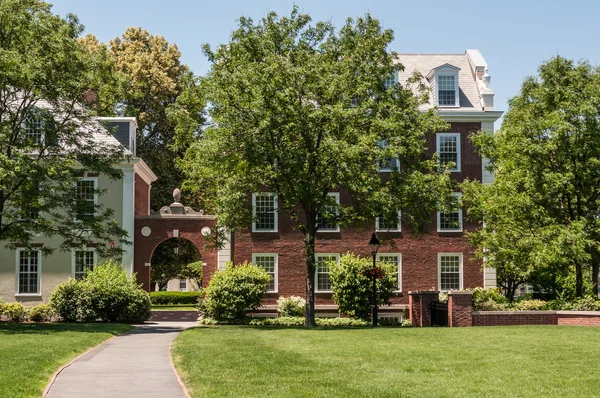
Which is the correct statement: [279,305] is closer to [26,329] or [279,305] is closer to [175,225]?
[175,225]

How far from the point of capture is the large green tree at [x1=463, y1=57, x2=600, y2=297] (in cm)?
2975

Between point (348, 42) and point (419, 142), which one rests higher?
point (348, 42)

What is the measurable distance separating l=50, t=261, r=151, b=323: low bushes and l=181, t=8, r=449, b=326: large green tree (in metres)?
5.04

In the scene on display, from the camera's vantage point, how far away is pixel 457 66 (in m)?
42.5

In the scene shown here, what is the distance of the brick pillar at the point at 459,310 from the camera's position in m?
27.4

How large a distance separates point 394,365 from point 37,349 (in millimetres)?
8300

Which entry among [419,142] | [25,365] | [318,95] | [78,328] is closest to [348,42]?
[318,95]

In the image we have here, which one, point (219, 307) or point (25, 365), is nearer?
point (25, 365)

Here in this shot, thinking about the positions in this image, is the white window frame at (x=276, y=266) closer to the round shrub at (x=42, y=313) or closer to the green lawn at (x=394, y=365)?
the round shrub at (x=42, y=313)

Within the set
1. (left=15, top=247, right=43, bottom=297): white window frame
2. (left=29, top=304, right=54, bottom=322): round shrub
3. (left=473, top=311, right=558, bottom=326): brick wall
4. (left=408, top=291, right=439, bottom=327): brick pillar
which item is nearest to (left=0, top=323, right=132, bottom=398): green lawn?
(left=29, top=304, right=54, bottom=322): round shrub

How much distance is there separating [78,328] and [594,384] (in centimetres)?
1841

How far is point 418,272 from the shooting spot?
38.7 meters

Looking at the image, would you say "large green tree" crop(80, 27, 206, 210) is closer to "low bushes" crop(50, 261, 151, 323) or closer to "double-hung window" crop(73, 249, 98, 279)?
"double-hung window" crop(73, 249, 98, 279)

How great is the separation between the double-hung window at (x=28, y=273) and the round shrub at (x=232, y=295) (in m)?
8.91
